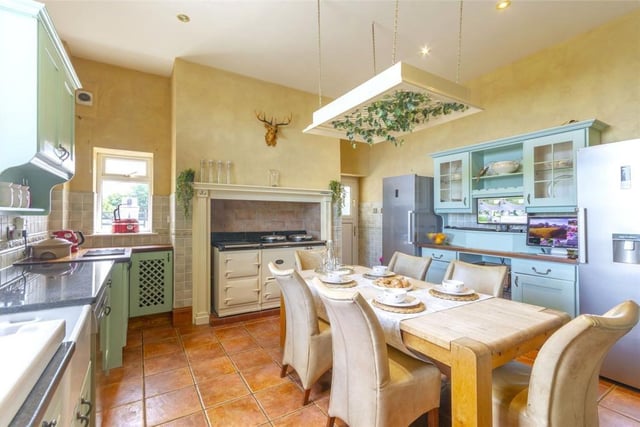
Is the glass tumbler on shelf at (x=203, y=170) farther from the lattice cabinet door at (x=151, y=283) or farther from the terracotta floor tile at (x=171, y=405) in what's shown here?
the terracotta floor tile at (x=171, y=405)

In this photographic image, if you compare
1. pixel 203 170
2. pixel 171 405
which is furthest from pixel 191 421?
pixel 203 170

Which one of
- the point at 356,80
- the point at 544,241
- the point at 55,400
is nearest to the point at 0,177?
the point at 55,400

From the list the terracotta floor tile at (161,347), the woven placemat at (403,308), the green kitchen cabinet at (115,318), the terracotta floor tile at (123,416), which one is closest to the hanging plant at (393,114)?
the woven placemat at (403,308)

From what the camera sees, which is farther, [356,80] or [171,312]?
[356,80]

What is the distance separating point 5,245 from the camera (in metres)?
2.00

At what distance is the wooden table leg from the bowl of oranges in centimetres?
302

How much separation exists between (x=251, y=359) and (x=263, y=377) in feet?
1.10

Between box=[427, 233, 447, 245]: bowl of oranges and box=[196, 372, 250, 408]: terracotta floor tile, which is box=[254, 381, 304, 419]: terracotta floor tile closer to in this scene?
box=[196, 372, 250, 408]: terracotta floor tile

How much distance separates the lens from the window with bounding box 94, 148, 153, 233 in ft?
11.8

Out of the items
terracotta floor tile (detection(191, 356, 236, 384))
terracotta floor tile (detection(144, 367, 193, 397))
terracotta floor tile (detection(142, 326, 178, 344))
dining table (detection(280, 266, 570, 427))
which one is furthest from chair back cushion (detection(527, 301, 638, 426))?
terracotta floor tile (detection(142, 326, 178, 344))

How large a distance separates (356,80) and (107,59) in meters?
3.07

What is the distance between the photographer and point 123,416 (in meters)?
1.86

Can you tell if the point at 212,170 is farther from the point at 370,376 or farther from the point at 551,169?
the point at 551,169

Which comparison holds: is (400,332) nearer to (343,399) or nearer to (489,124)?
(343,399)
